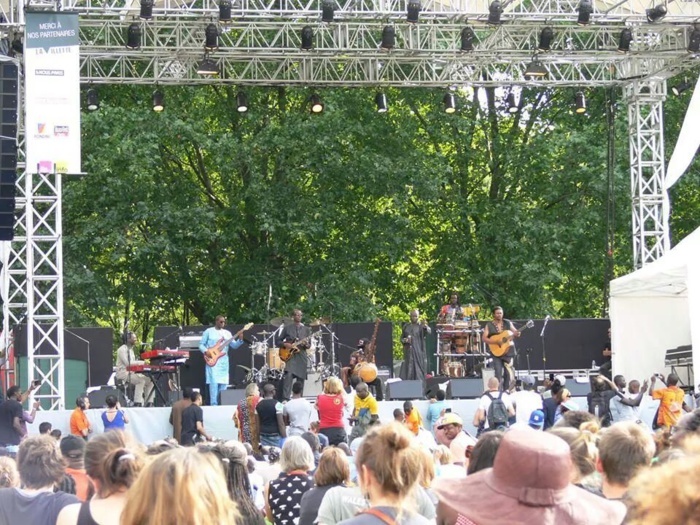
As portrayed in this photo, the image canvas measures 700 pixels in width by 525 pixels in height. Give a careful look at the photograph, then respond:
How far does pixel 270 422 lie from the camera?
577 inches

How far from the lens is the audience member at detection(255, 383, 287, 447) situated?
1459cm

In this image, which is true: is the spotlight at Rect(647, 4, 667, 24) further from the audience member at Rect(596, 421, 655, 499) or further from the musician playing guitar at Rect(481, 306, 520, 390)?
the audience member at Rect(596, 421, 655, 499)

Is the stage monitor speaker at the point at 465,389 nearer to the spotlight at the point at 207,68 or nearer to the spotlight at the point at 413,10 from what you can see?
the spotlight at the point at 413,10

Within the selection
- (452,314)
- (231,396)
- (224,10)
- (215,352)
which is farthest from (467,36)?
(231,396)

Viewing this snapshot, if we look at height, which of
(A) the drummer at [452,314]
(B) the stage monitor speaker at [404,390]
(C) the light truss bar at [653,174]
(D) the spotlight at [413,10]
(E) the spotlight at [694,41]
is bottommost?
(B) the stage monitor speaker at [404,390]

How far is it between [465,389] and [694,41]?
6958 mm

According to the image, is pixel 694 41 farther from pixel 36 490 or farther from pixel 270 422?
pixel 36 490

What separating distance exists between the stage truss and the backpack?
6885 mm

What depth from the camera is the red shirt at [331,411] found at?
14250 millimetres

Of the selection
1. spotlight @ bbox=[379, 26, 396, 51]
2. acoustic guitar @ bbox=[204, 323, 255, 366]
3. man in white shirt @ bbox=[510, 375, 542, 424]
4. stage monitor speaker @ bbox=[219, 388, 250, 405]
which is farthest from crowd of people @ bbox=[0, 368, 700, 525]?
spotlight @ bbox=[379, 26, 396, 51]

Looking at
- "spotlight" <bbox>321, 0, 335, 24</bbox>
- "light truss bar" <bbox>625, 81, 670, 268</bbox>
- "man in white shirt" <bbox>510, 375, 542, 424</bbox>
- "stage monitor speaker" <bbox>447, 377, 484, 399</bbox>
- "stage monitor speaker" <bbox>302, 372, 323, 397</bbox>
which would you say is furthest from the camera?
"light truss bar" <bbox>625, 81, 670, 268</bbox>

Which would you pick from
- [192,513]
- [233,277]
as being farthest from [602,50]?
[192,513]

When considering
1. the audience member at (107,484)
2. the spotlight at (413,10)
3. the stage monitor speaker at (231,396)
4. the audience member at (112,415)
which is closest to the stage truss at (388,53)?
the spotlight at (413,10)

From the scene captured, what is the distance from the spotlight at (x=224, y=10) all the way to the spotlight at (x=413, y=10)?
2737 millimetres
